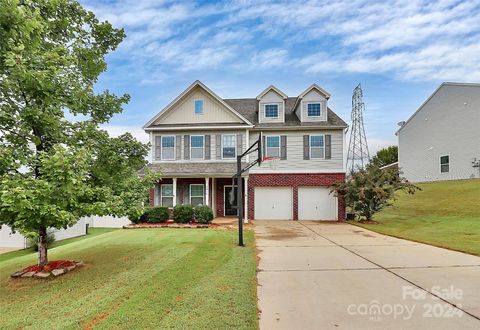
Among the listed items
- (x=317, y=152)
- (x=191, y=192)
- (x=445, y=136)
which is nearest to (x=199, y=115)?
(x=191, y=192)

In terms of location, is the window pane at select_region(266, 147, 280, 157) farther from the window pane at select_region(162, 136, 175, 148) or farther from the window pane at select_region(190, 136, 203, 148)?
the window pane at select_region(162, 136, 175, 148)

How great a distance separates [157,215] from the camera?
16.2m

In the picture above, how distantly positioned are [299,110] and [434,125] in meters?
15.4

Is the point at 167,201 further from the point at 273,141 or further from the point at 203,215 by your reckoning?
the point at 273,141

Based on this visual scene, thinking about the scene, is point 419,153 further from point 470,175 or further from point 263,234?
point 263,234

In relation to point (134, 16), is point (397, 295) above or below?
below

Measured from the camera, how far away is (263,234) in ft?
41.3

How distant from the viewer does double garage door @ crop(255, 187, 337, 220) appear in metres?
18.3

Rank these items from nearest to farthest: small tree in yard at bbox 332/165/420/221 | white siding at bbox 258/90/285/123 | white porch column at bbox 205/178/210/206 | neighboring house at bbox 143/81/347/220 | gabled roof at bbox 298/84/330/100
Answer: small tree in yard at bbox 332/165/420/221 → white porch column at bbox 205/178/210/206 → neighboring house at bbox 143/81/347/220 → gabled roof at bbox 298/84/330/100 → white siding at bbox 258/90/285/123

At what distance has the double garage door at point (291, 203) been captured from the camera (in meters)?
18.3

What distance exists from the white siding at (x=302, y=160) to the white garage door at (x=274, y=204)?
1.28 meters

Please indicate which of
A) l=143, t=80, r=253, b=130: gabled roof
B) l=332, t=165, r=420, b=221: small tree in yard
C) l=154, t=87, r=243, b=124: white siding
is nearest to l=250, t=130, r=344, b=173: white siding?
l=332, t=165, r=420, b=221: small tree in yard

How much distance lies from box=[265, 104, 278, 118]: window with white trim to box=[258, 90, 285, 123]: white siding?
0.19m

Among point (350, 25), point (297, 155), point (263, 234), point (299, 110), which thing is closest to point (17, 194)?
point (263, 234)
